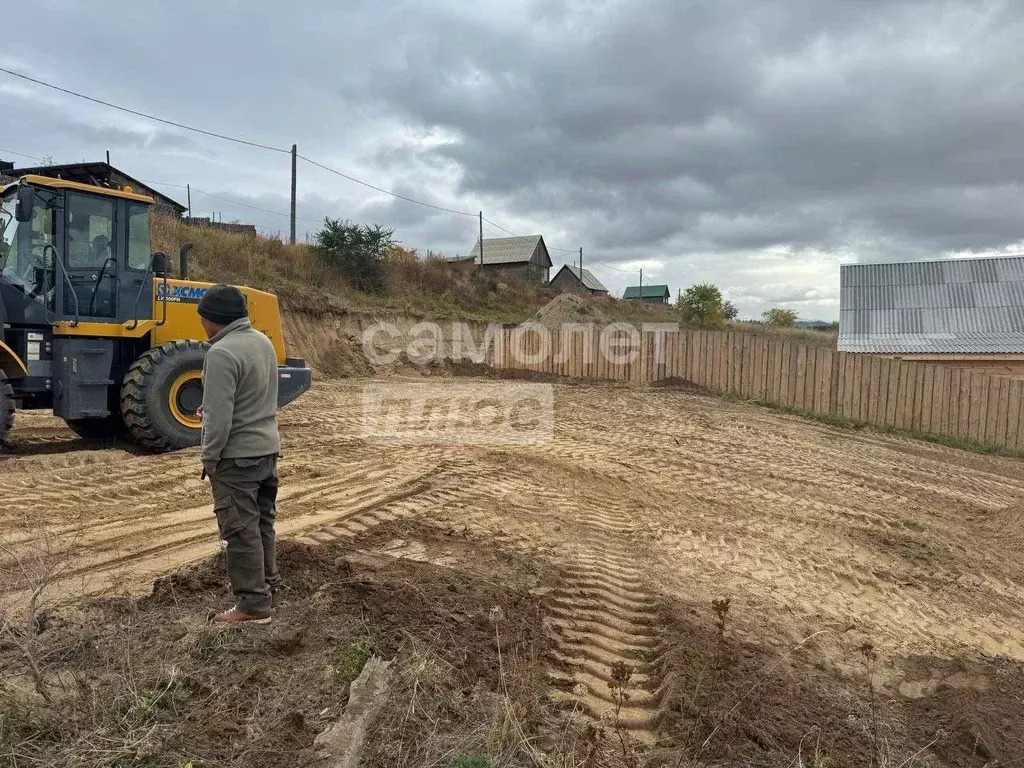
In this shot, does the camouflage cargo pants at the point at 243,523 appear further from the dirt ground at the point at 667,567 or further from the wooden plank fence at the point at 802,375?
the wooden plank fence at the point at 802,375

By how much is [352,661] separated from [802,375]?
17176 millimetres

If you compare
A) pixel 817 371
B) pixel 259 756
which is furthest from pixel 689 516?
pixel 817 371

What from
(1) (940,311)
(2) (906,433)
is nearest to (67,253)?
(2) (906,433)

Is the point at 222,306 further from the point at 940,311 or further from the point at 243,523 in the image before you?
the point at 940,311

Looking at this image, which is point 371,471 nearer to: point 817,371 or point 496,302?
point 817,371

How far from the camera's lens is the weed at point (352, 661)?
3100mm

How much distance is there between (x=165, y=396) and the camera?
815 centimetres

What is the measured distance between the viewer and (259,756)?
102 inches

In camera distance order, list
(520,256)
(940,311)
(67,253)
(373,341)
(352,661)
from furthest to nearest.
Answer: (520,256)
(940,311)
(373,341)
(67,253)
(352,661)

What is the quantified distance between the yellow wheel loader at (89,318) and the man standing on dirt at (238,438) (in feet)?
17.2

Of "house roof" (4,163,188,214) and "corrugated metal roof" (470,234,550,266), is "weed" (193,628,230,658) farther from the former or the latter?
"corrugated metal roof" (470,234,550,266)

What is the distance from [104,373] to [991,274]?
93.6ft

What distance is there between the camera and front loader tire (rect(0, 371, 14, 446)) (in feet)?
23.1

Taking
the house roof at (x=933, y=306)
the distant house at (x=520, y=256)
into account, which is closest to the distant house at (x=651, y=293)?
the distant house at (x=520, y=256)
